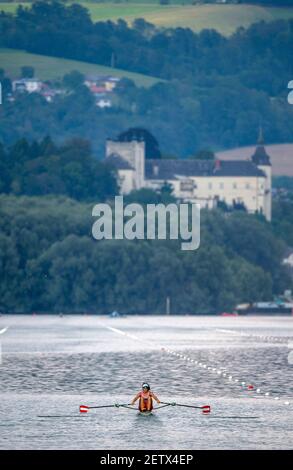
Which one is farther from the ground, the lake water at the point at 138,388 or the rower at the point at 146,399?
the rower at the point at 146,399

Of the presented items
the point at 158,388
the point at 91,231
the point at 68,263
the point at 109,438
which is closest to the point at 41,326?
the point at 68,263

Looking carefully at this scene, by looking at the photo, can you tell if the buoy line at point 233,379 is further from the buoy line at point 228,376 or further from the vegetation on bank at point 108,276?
the vegetation on bank at point 108,276

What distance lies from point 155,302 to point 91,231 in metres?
14.2

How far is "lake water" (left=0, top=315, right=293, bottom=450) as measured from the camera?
56.9 m

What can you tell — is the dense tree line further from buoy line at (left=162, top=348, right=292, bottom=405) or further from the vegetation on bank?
buoy line at (left=162, top=348, right=292, bottom=405)

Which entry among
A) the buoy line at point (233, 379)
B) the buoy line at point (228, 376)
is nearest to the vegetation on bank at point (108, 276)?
the buoy line at point (228, 376)

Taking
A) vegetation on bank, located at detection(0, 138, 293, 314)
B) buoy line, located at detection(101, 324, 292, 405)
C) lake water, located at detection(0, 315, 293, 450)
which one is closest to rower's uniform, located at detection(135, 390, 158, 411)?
lake water, located at detection(0, 315, 293, 450)

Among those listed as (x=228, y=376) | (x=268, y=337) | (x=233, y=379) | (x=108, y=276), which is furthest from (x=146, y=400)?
(x=108, y=276)

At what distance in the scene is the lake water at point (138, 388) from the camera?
56875mm

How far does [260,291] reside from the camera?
197750 millimetres

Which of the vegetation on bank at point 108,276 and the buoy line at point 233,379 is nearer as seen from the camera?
the buoy line at point 233,379
